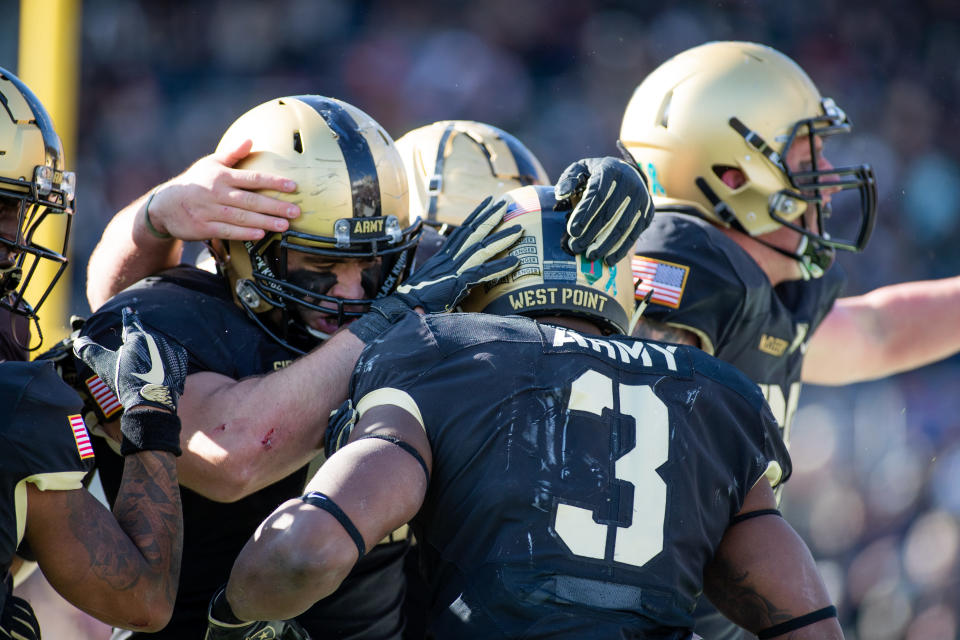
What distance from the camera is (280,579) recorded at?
6.19ft

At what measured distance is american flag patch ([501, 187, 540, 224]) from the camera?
2.60 meters

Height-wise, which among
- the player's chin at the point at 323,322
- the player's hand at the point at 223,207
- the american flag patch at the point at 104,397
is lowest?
the american flag patch at the point at 104,397

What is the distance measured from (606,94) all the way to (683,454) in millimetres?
7152

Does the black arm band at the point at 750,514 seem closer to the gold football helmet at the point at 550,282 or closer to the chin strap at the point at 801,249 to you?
the gold football helmet at the point at 550,282

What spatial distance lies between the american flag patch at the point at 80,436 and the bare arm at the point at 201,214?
763 millimetres

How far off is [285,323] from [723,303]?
133 centimetres

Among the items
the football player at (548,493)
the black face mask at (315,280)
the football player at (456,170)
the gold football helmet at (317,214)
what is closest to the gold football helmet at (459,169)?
the football player at (456,170)

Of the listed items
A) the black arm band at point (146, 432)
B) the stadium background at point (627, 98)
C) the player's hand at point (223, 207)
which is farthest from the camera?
the stadium background at point (627, 98)

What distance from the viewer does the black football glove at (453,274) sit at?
2502mm

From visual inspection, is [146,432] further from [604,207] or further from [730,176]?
[730,176]

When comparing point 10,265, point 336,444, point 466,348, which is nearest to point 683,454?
point 466,348

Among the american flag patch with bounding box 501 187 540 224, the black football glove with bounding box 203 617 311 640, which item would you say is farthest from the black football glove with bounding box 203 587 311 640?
the american flag patch with bounding box 501 187 540 224

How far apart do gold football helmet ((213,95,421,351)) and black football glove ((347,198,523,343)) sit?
0.85 feet

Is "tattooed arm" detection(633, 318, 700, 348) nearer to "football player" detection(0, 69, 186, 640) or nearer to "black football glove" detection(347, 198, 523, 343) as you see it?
"black football glove" detection(347, 198, 523, 343)
